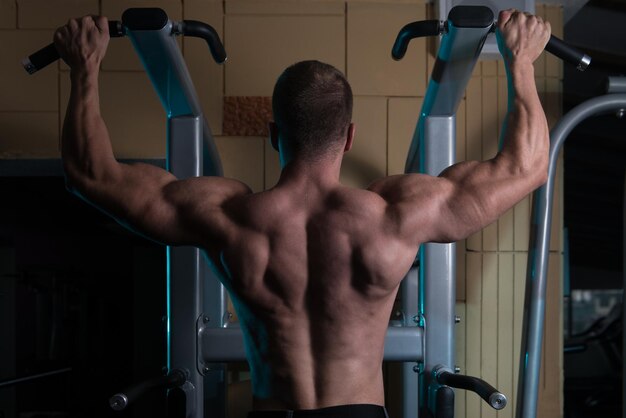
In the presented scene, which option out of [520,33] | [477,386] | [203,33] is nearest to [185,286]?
[203,33]

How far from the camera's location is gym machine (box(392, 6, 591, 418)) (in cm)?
145

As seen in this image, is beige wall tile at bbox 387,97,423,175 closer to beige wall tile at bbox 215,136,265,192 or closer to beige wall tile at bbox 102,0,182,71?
beige wall tile at bbox 215,136,265,192

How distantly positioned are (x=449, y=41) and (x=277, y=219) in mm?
519

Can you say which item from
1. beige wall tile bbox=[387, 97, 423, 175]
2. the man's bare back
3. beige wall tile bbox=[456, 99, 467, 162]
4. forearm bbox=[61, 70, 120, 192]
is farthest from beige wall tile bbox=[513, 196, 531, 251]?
forearm bbox=[61, 70, 120, 192]

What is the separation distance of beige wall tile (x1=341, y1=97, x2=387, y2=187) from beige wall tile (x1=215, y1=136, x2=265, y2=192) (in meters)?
0.32

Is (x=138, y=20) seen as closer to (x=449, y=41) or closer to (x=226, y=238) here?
(x=226, y=238)

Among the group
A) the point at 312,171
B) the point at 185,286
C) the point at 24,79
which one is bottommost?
the point at 185,286

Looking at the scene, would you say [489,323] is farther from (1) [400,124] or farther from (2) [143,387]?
(2) [143,387]

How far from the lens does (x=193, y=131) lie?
180cm

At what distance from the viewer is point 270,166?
2643 mm

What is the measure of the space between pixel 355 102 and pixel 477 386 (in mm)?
1415

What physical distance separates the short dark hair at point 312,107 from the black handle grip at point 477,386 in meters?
0.59

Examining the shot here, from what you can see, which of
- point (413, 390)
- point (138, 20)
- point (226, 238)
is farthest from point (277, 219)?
point (413, 390)

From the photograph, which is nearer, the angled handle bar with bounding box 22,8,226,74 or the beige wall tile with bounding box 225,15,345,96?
the angled handle bar with bounding box 22,8,226,74
